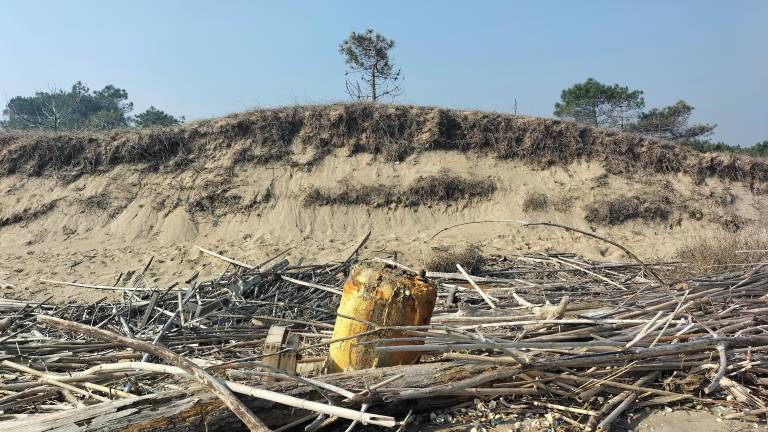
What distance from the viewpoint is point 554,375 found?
3.15m

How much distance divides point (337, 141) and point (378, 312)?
10652 mm

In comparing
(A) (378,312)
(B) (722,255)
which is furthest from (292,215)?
(A) (378,312)

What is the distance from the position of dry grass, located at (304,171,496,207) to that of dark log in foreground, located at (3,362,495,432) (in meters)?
9.53

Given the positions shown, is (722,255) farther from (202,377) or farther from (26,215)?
(26,215)

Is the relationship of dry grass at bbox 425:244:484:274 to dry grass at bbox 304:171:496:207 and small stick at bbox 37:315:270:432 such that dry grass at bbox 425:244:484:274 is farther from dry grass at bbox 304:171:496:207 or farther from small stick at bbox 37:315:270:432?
small stick at bbox 37:315:270:432

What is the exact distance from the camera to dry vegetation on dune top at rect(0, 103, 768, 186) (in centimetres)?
1337

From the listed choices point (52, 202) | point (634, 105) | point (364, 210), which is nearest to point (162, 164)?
point (52, 202)

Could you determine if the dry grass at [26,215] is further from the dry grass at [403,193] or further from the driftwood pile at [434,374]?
the driftwood pile at [434,374]

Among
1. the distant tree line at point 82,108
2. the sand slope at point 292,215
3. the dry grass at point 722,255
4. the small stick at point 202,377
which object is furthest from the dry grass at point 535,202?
the distant tree line at point 82,108

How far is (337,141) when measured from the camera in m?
13.6

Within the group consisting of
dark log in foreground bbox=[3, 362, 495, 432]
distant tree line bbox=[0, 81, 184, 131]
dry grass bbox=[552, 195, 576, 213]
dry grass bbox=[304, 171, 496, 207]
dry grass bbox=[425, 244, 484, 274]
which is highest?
distant tree line bbox=[0, 81, 184, 131]

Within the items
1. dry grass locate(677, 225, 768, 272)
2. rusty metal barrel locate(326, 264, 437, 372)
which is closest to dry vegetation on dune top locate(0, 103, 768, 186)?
dry grass locate(677, 225, 768, 272)

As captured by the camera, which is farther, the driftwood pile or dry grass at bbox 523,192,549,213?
dry grass at bbox 523,192,549,213

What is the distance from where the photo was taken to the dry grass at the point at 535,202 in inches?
497
